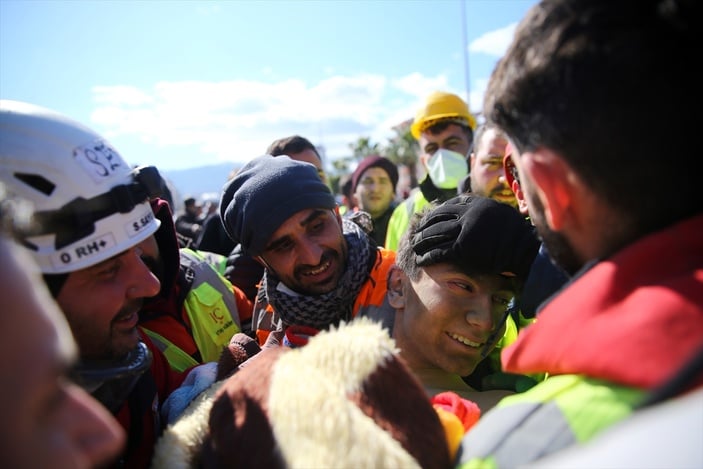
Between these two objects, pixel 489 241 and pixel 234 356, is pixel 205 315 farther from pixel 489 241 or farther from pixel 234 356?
pixel 489 241

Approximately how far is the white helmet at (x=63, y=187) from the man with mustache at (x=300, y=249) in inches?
30.1

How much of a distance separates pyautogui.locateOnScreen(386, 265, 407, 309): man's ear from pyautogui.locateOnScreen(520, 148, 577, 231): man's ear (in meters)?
1.28

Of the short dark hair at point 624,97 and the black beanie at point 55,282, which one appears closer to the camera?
the short dark hair at point 624,97

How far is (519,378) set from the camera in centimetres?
190

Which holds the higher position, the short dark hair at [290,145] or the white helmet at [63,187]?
the white helmet at [63,187]

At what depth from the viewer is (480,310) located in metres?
1.94

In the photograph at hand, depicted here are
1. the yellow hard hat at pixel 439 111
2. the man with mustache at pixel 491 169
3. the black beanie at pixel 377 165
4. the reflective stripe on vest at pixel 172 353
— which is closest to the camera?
the reflective stripe on vest at pixel 172 353

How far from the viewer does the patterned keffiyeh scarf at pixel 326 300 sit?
2.40 metres

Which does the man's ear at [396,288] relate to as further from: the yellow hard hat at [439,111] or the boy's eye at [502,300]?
the yellow hard hat at [439,111]

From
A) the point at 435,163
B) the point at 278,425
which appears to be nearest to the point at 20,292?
the point at 278,425

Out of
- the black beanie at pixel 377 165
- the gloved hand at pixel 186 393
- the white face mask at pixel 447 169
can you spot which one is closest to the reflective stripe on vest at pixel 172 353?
the gloved hand at pixel 186 393

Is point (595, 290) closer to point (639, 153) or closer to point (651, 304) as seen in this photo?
point (651, 304)

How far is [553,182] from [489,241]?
3.03ft

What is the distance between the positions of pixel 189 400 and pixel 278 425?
2.57 feet
